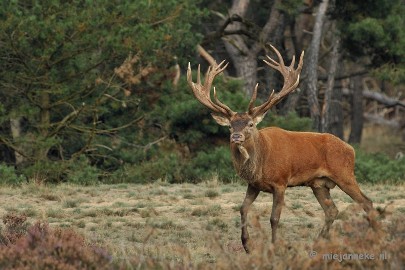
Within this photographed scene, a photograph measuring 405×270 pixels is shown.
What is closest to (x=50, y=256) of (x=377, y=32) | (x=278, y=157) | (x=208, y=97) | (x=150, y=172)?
(x=278, y=157)

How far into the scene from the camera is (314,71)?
1163 inches

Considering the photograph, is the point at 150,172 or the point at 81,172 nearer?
the point at 81,172

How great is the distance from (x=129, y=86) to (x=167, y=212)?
858 centimetres

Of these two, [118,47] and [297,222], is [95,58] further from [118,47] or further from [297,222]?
[297,222]

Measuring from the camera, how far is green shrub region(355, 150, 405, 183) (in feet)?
81.3

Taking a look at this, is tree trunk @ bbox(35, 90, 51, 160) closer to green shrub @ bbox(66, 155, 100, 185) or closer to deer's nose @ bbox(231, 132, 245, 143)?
green shrub @ bbox(66, 155, 100, 185)

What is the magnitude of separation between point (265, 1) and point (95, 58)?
1245cm

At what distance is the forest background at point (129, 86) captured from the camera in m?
23.2

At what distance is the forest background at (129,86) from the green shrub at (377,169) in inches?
2.0

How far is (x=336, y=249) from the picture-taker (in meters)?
9.59

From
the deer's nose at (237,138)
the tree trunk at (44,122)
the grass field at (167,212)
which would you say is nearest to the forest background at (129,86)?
the tree trunk at (44,122)

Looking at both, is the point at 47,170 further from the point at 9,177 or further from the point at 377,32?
the point at 377,32

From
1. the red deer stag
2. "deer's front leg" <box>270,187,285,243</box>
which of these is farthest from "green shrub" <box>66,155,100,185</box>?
"deer's front leg" <box>270,187,285,243</box>

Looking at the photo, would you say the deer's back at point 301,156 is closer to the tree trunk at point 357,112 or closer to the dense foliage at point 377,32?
the dense foliage at point 377,32
